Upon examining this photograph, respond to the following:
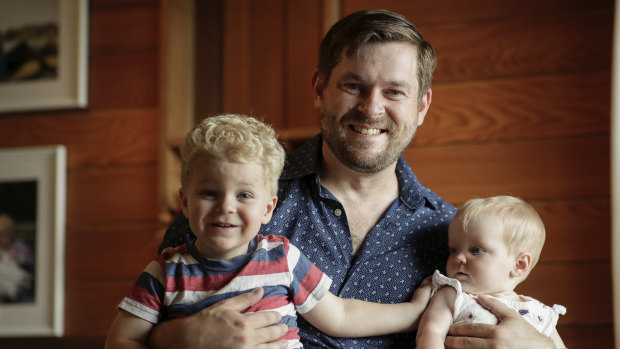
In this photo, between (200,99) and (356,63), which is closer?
(356,63)

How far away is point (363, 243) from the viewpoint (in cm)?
165

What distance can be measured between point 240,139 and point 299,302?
14.9 inches

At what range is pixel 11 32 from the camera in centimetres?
283

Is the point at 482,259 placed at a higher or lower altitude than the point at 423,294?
higher

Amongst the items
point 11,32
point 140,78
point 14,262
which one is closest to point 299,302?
point 140,78

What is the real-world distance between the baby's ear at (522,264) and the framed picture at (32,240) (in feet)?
6.42

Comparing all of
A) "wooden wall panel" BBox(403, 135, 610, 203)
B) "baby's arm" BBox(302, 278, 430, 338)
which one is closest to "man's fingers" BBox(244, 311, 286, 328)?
"baby's arm" BBox(302, 278, 430, 338)

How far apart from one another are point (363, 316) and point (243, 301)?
332 mm

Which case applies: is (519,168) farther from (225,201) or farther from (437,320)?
(225,201)

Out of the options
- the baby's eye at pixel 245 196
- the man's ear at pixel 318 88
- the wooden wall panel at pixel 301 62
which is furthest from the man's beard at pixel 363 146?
the wooden wall panel at pixel 301 62

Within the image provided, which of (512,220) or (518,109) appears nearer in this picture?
(512,220)

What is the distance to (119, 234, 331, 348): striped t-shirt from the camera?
1.28 meters

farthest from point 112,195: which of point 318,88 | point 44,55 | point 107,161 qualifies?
point 318,88

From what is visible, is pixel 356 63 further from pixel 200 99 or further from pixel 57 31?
pixel 57 31
